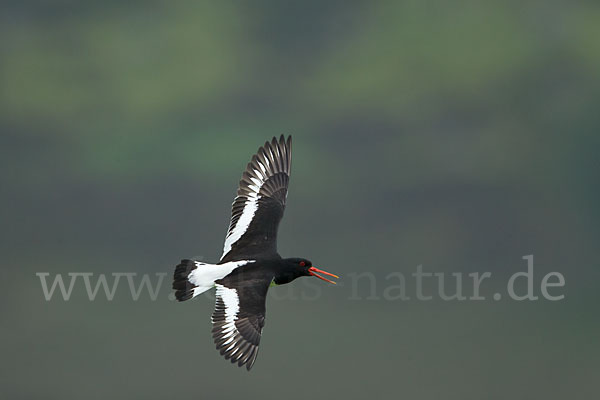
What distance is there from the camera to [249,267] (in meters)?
12.3

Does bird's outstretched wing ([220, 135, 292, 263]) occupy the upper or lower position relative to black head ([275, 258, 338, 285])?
upper

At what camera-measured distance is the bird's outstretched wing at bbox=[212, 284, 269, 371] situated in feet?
37.7

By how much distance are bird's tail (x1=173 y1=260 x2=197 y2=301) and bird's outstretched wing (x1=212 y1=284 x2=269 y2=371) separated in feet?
1.29

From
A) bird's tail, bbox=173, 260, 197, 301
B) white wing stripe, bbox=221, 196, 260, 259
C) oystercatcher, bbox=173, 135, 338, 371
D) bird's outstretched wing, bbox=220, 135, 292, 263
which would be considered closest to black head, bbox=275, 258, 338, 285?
oystercatcher, bbox=173, 135, 338, 371

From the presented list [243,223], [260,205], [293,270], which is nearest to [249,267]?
[293,270]

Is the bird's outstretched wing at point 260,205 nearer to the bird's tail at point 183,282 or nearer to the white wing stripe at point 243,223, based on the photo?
the white wing stripe at point 243,223

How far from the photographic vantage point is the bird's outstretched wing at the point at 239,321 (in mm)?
11500

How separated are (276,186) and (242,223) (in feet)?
3.14

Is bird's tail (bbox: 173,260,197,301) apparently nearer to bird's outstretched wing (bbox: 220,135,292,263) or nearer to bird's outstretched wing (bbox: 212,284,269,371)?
bird's outstretched wing (bbox: 212,284,269,371)

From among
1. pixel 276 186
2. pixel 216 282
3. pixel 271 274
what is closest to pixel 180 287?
pixel 216 282

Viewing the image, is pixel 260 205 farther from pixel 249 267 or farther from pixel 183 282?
pixel 183 282

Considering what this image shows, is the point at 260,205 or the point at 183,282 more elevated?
the point at 260,205

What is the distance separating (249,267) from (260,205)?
1.33 metres

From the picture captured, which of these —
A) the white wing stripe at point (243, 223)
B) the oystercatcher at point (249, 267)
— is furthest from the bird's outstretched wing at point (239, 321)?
the white wing stripe at point (243, 223)
